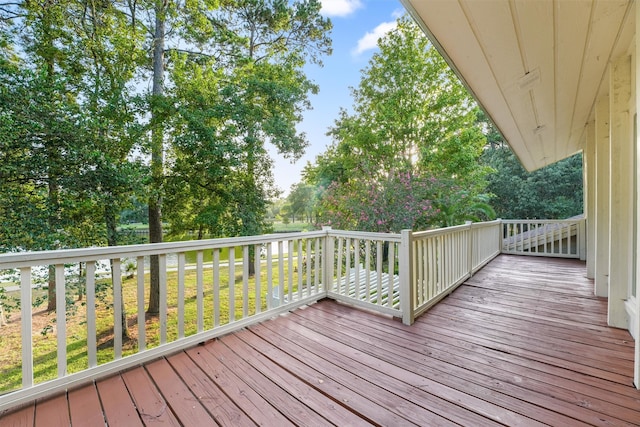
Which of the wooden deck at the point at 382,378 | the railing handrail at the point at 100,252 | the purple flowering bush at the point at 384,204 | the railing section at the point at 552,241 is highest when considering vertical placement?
the purple flowering bush at the point at 384,204

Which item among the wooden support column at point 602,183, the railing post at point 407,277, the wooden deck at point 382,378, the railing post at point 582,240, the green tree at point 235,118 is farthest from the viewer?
the green tree at point 235,118

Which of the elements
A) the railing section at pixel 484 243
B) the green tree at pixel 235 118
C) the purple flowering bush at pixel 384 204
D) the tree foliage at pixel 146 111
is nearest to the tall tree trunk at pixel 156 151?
the tree foliage at pixel 146 111

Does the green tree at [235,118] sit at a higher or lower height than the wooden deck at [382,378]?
higher

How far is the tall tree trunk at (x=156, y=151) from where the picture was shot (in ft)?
19.2

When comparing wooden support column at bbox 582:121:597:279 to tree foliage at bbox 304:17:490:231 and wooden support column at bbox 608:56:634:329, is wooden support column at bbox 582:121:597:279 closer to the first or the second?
wooden support column at bbox 608:56:634:329

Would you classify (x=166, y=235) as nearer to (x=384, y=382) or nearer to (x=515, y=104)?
(x=384, y=382)

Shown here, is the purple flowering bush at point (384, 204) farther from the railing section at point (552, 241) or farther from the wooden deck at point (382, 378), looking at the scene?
the wooden deck at point (382, 378)

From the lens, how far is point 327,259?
11.0 ft

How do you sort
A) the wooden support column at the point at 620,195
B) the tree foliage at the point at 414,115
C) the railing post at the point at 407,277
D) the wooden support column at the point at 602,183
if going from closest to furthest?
the wooden support column at the point at 620,195
the railing post at the point at 407,277
the wooden support column at the point at 602,183
the tree foliage at the point at 414,115

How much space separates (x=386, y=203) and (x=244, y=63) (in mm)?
5793

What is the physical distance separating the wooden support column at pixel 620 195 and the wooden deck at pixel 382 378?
35 cm

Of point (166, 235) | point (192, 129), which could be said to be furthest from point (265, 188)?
point (166, 235)

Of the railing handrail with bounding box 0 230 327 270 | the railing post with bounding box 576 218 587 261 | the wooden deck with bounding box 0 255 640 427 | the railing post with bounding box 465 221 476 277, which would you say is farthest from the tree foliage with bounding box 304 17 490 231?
the railing handrail with bounding box 0 230 327 270

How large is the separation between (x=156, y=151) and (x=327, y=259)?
4.78m
